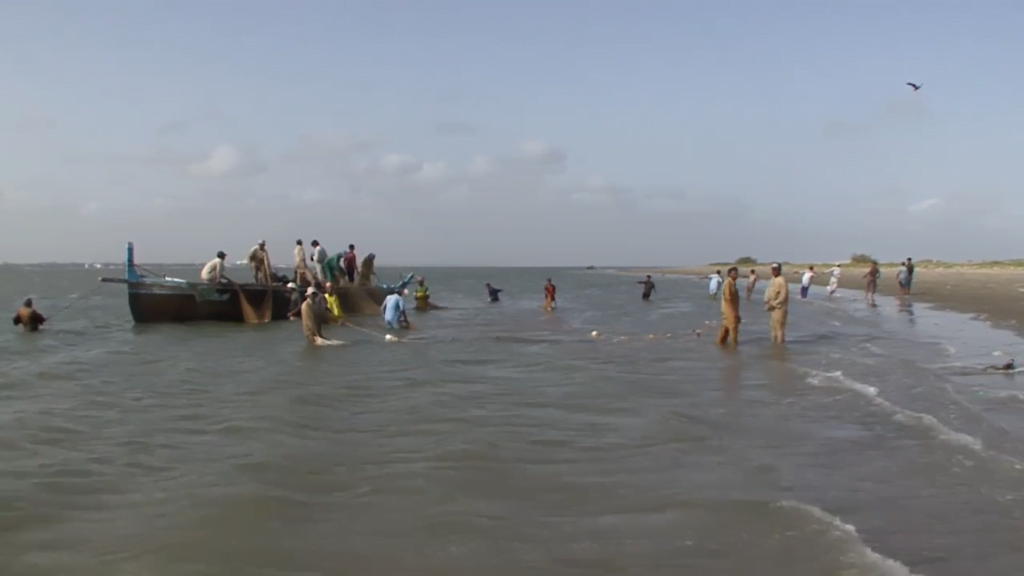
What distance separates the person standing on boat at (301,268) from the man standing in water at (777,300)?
13737 mm

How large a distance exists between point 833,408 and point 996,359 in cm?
619

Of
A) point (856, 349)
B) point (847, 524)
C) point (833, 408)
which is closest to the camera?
point (847, 524)

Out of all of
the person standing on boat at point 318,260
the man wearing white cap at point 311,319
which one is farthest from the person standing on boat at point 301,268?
the man wearing white cap at point 311,319

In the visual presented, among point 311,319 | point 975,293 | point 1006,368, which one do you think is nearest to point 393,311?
point 311,319

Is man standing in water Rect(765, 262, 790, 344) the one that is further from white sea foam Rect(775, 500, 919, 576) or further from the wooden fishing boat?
the wooden fishing boat

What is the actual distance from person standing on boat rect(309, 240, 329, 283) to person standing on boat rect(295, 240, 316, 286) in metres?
0.48

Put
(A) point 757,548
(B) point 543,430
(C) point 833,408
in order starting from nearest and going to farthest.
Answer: (A) point 757,548
(B) point 543,430
(C) point 833,408

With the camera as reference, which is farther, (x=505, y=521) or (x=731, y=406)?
(x=731, y=406)

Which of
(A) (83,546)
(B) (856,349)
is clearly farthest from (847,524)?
(B) (856,349)

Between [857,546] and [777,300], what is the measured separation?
11.8 meters

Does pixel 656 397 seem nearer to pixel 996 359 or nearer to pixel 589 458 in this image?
pixel 589 458

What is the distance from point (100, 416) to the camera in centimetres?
975

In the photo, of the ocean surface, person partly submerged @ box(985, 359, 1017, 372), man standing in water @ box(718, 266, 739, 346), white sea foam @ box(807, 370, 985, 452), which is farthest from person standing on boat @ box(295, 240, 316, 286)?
person partly submerged @ box(985, 359, 1017, 372)

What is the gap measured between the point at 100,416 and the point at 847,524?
863 centimetres
